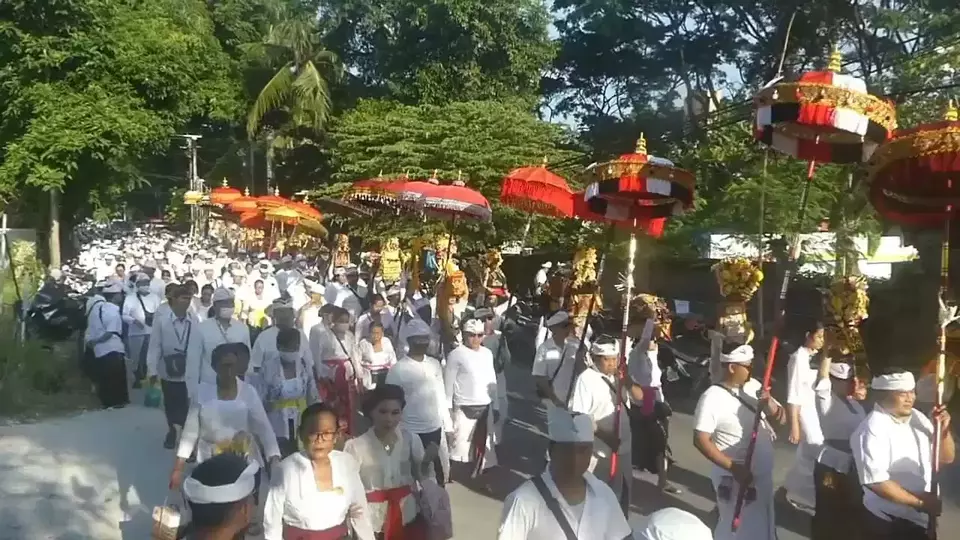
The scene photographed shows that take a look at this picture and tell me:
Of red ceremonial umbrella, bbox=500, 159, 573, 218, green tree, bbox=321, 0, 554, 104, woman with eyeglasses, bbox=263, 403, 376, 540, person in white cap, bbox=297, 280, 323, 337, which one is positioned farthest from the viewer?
green tree, bbox=321, 0, 554, 104

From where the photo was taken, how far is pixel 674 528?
9.62ft

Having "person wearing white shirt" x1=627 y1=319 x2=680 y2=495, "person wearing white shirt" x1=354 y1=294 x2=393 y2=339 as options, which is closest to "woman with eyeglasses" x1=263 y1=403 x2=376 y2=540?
"person wearing white shirt" x1=627 y1=319 x2=680 y2=495

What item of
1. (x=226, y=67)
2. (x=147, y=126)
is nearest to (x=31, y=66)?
(x=147, y=126)

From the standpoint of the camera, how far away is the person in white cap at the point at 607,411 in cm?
675

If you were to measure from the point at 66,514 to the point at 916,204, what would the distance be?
688cm

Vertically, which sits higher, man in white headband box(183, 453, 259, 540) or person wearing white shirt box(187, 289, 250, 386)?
man in white headband box(183, 453, 259, 540)

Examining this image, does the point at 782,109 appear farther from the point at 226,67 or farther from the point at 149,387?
the point at 226,67

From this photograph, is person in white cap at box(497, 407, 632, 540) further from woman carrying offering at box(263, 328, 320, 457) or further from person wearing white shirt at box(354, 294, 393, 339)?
person wearing white shirt at box(354, 294, 393, 339)

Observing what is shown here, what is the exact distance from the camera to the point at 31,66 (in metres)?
27.1

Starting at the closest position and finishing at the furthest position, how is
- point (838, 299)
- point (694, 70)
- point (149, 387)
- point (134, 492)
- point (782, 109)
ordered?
point (782, 109) < point (134, 492) < point (838, 299) < point (149, 387) < point (694, 70)

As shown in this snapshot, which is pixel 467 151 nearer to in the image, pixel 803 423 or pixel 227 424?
pixel 803 423

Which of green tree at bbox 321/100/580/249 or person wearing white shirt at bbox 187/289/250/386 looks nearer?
person wearing white shirt at bbox 187/289/250/386

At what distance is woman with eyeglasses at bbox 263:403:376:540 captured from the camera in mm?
4520

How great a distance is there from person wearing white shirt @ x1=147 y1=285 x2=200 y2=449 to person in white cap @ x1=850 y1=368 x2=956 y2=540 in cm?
596
